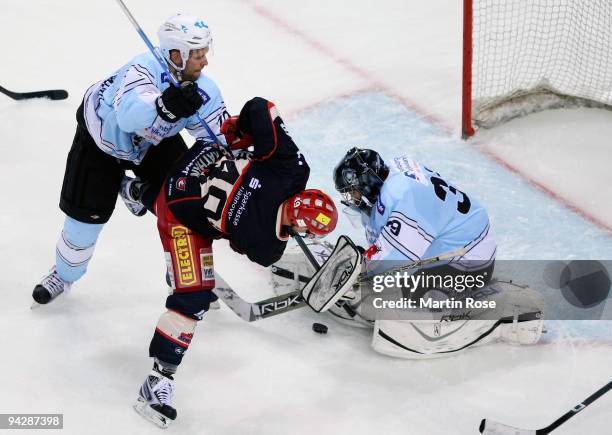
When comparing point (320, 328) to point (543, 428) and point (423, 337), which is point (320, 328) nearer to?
point (423, 337)

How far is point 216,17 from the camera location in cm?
681

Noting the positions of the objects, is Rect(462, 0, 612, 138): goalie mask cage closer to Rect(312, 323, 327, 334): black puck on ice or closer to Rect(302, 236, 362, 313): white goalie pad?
Rect(312, 323, 327, 334): black puck on ice

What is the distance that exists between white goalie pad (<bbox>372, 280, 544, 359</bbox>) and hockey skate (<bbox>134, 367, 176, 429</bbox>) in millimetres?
840

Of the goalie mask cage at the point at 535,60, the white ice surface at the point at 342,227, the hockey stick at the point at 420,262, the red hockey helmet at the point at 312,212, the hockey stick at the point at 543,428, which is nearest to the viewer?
the red hockey helmet at the point at 312,212

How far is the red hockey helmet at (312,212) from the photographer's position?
3.43 m

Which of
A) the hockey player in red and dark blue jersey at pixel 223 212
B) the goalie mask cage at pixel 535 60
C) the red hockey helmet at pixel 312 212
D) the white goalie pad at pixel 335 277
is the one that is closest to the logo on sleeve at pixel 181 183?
the hockey player in red and dark blue jersey at pixel 223 212

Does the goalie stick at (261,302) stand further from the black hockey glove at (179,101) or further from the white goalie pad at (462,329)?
the black hockey glove at (179,101)

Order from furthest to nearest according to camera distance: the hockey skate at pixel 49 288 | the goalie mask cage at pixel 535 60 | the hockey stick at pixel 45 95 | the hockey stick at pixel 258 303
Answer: the hockey stick at pixel 45 95 < the goalie mask cage at pixel 535 60 < the hockey skate at pixel 49 288 < the hockey stick at pixel 258 303

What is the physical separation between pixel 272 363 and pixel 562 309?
4.06 ft

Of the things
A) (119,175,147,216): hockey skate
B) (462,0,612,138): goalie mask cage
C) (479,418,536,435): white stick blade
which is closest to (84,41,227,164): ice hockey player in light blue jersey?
(119,175,147,216): hockey skate

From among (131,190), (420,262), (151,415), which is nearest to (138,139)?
(131,190)

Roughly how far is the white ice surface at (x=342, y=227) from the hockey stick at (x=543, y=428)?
11 cm

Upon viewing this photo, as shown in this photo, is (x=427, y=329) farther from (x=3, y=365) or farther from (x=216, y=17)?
(x=216, y=17)

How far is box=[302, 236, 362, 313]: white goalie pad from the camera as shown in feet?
12.0
